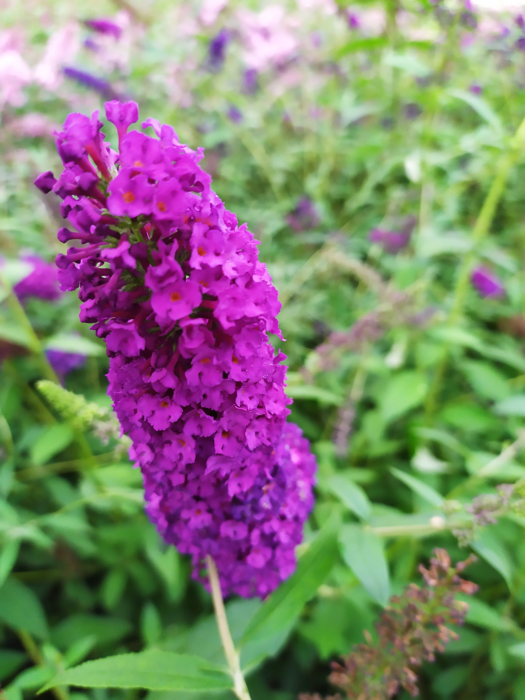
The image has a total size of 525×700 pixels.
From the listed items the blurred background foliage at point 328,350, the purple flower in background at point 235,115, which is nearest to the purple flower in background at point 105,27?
the blurred background foliage at point 328,350

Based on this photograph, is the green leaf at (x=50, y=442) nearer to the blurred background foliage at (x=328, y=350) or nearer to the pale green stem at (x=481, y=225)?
the blurred background foliage at (x=328, y=350)

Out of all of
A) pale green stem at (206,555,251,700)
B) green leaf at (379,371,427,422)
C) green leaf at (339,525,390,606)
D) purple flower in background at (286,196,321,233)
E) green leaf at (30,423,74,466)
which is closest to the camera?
pale green stem at (206,555,251,700)

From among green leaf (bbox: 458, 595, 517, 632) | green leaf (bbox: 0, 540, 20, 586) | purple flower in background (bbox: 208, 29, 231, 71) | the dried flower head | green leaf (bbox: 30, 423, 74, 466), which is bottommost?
green leaf (bbox: 458, 595, 517, 632)

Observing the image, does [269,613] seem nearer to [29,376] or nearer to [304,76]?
[29,376]

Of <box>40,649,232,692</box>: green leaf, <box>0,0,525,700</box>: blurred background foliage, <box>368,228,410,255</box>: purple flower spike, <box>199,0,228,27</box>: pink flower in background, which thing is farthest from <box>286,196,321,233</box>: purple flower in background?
<box>40,649,232,692</box>: green leaf

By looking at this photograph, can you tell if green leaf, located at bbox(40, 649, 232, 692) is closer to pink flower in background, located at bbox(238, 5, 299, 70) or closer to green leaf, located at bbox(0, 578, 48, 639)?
green leaf, located at bbox(0, 578, 48, 639)

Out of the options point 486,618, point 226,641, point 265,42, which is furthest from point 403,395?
point 265,42
